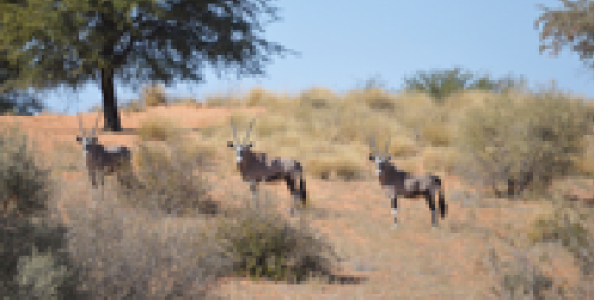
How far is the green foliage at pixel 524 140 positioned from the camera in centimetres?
1606

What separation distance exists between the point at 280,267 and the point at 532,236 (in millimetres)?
4894

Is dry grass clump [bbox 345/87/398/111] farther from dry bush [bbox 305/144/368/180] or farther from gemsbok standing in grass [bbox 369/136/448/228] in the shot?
gemsbok standing in grass [bbox 369/136/448/228]

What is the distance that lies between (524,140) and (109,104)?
12.8 metres

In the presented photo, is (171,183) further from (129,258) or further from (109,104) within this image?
(109,104)

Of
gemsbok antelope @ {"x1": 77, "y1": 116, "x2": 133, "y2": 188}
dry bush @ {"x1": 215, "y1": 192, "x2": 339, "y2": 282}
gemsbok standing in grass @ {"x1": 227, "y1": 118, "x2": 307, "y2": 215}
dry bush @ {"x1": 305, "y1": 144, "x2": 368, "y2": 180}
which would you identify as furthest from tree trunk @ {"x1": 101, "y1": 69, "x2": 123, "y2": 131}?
dry bush @ {"x1": 215, "y1": 192, "x2": 339, "y2": 282}

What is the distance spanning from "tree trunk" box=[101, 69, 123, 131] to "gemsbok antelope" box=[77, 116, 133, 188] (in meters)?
8.97

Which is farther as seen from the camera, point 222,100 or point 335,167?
point 222,100

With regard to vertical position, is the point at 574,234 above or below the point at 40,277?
below

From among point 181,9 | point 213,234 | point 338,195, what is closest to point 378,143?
point 338,195

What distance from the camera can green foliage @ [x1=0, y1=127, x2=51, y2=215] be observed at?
17.7 ft

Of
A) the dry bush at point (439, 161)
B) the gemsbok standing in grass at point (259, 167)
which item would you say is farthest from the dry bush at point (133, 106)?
the gemsbok standing in grass at point (259, 167)

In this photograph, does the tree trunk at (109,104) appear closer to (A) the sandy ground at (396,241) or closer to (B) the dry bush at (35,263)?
(A) the sandy ground at (396,241)

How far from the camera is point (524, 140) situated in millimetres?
16156

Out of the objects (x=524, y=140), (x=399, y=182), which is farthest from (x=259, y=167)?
(x=524, y=140)
